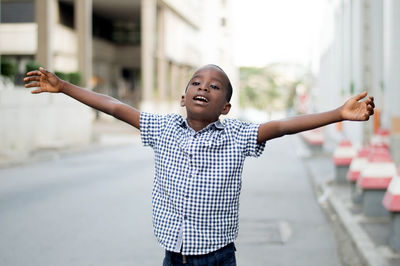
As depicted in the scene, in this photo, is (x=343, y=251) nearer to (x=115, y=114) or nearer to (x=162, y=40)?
(x=115, y=114)

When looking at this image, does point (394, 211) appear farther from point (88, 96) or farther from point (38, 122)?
point (38, 122)

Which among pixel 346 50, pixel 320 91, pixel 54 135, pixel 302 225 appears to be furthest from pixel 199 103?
pixel 320 91

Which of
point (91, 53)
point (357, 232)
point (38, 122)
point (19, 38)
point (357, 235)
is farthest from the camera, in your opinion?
point (91, 53)

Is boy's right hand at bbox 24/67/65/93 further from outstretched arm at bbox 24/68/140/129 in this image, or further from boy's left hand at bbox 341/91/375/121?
boy's left hand at bbox 341/91/375/121

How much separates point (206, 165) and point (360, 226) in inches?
167

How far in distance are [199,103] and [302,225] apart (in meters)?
5.02

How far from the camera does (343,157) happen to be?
10148 millimetres

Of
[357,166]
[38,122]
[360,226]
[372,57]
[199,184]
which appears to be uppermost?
[372,57]

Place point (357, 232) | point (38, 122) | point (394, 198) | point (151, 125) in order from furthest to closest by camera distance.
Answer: point (38, 122), point (357, 232), point (394, 198), point (151, 125)

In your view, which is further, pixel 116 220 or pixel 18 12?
pixel 18 12

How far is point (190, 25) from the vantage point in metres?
59.1

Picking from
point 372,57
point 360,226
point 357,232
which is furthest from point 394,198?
point 372,57

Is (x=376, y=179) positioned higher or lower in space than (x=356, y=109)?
lower

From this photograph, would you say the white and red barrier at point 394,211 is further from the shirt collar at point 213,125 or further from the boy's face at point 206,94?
the boy's face at point 206,94
